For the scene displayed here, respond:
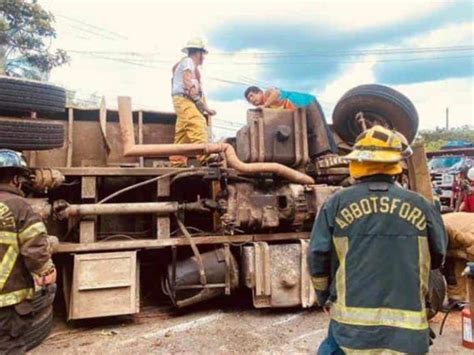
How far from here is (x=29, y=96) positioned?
4.29 metres

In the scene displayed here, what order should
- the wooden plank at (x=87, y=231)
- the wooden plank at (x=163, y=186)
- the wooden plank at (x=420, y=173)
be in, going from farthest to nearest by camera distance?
the wooden plank at (x=420, y=173)
the wooden plank at (x=163, y=186)
the wooden plank at (x=87, y=231)

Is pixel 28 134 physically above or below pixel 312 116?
below

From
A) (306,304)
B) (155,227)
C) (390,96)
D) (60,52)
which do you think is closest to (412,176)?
(390,96)

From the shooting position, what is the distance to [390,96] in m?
5.14

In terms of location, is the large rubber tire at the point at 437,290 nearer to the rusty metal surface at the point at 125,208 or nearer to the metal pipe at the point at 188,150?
the metal pipe at the point at 188,150

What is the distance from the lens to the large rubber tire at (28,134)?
4094 millimetres

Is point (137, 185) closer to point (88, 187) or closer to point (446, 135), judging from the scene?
point (88, 187)

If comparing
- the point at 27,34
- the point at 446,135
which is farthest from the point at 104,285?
the point at 446,135

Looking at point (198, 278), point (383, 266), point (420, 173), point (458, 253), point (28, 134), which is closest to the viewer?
point (383, 266)

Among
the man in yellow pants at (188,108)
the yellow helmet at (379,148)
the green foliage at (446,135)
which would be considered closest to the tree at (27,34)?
the man in yellow pants at (188,108)

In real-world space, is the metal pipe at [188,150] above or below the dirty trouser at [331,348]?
above

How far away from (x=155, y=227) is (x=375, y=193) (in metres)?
2.99

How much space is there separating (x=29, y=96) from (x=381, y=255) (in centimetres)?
328

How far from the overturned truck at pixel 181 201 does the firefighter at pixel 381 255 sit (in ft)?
7.68
